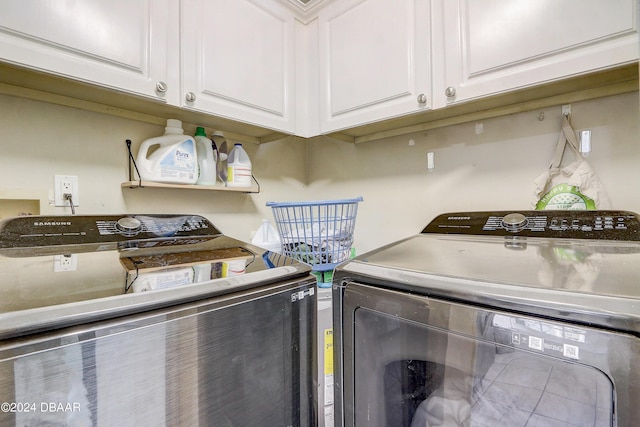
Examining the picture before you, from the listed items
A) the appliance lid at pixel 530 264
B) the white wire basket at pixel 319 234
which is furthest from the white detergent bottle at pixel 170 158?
the appliance lid at pixel 530 264

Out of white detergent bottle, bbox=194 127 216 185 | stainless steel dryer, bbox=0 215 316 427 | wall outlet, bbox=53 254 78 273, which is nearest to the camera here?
stainless steel dryer, bbox=0 215 316 427

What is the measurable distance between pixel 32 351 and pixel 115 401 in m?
0.14

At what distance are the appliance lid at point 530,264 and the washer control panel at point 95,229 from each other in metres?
0.77

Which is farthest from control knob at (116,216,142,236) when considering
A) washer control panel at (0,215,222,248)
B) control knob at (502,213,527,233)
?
control knob at (502,213,527,233)

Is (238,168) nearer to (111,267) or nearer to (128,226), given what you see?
(128,226)

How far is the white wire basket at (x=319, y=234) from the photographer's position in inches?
49.6

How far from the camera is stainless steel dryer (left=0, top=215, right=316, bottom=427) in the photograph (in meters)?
0.43

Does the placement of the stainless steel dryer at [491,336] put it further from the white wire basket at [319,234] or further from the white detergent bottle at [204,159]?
the white detergent bottle at [204,159]

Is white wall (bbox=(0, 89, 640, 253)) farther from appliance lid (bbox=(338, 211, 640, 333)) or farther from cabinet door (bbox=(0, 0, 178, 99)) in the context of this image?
cabinet door (bbox=(0, 0, 178, 99))

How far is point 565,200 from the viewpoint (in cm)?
112

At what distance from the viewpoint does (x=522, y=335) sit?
48 centimetres

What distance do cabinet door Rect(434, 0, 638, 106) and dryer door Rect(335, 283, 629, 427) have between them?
33.2 inches

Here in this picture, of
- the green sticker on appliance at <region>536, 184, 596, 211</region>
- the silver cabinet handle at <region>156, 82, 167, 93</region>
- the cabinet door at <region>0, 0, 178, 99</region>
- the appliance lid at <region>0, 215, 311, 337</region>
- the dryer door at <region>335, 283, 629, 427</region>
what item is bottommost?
the dryer door at <region>335, 283, 629, 427</region>

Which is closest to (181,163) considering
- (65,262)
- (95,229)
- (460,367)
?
(95,229)
